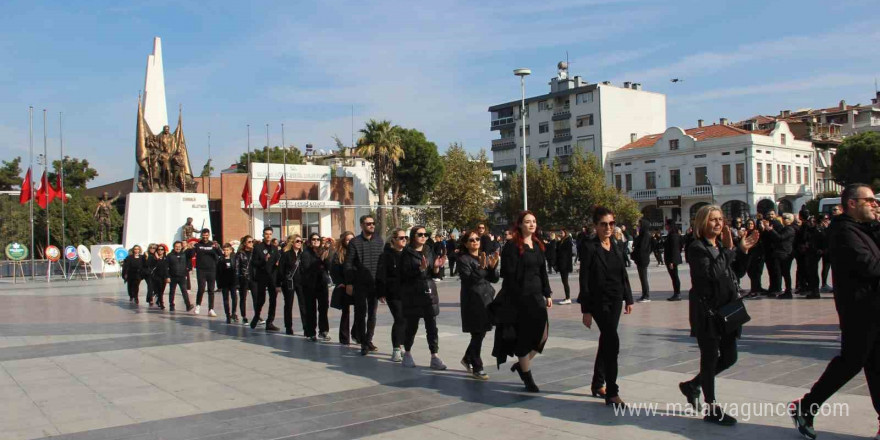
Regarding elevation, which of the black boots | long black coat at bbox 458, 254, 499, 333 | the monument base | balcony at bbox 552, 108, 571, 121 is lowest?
the black boots

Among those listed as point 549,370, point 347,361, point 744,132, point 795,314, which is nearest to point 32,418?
point 347,361

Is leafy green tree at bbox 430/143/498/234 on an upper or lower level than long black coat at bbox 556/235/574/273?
upper

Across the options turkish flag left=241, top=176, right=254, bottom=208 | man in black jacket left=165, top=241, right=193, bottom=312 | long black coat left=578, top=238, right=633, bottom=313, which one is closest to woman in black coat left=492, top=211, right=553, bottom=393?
long black coat left=578, top=238, right=633, bottom=313

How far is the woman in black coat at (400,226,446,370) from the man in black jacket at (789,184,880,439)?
4.11 m

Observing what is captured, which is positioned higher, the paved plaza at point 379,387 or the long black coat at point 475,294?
the long black coat at point 475,294

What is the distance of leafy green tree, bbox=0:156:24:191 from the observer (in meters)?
66.1

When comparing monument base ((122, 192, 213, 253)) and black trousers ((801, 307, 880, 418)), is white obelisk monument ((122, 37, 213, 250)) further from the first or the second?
black trousers ((801, 307, 880, 418))

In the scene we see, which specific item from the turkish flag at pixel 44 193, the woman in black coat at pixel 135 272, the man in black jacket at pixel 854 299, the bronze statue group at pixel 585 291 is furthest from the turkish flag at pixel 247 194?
the man in black jacket at pixel 854 299

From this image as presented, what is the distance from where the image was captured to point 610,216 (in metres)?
6.25

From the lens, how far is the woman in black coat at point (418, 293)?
8266 mm

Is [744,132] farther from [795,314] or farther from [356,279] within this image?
[356,279]

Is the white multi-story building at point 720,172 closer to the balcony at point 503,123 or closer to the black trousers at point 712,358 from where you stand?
the balcony at point 503,123

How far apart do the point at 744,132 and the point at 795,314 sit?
4922 centimetres

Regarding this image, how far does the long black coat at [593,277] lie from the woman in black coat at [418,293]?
2.37 meters
